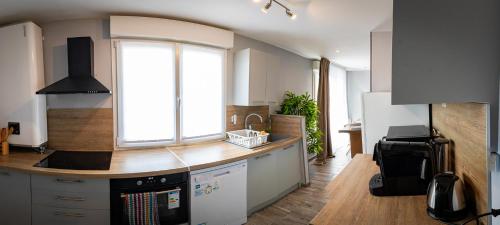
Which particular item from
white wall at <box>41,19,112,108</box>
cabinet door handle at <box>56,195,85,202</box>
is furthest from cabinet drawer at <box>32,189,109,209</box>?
white wall at <box>41,19,112,108</box>

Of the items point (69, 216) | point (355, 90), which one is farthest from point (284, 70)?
point (355, 90)

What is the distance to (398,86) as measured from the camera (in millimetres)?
979

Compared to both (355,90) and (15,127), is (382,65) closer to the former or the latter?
(15,127)

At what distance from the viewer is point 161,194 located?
206 centimetres

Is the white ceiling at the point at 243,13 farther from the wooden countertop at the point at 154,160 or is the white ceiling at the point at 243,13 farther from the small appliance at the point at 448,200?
the small appliance at the point at 448,200

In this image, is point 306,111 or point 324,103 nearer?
point 306,111

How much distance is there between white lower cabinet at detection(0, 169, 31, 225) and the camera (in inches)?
79.3

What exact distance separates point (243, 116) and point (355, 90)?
19.4ft

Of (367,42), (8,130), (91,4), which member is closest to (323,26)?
(367,42)

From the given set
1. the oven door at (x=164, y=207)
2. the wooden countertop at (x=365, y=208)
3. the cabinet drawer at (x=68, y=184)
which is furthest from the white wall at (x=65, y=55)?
the wooden countertop at (x=365, y=208)

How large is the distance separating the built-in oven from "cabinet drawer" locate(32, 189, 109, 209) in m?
0.08

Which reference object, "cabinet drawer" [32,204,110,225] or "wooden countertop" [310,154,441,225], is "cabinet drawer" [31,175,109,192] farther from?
"wooden countertop" [310,154,441,225]

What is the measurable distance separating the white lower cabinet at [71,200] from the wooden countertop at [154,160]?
0.08 meters

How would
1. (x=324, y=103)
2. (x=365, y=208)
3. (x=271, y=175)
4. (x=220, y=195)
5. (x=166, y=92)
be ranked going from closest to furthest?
(x=365, y=208), (x=220, y=195), (x=166, y=92), (x=271, y=175), (x=324, y=103)
